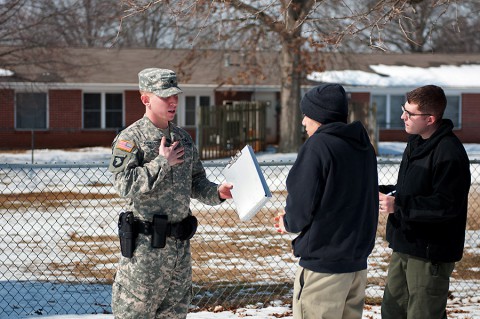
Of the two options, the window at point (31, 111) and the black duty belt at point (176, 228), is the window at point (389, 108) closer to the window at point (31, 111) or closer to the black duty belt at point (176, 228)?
the window at point (31, 111)

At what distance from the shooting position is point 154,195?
4.66 metres

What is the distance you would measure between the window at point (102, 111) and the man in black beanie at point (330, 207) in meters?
28.4

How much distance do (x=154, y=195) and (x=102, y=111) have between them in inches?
1108

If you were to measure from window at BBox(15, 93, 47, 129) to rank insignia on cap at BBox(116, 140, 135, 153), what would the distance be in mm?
27918

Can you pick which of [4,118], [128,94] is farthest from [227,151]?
[4,118]

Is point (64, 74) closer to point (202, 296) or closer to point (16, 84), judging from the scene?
point (16, 84)

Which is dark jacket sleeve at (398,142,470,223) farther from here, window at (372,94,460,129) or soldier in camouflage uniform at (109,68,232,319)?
window at (372,94,460,129)

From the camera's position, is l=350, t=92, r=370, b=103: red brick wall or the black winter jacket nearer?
the black winter jacket

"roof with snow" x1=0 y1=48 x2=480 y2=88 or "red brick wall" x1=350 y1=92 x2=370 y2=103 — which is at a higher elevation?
"roof with snow" x1=0 y1=48 x2=480 y2=88

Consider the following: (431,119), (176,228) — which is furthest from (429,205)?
(176,228)

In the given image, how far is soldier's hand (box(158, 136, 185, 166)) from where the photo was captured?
453 centimetres

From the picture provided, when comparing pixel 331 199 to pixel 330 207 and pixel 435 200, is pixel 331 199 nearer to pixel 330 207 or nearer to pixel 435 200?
pixel 330 207

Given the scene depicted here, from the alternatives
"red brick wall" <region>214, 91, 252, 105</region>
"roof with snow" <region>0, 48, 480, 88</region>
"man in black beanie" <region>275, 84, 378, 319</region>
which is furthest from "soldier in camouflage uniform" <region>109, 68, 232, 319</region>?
"red brick wall" <region>214, 91, 252, 105</region>

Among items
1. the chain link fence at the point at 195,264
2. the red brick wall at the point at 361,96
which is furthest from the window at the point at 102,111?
the chain link fence at the point at 195,264
